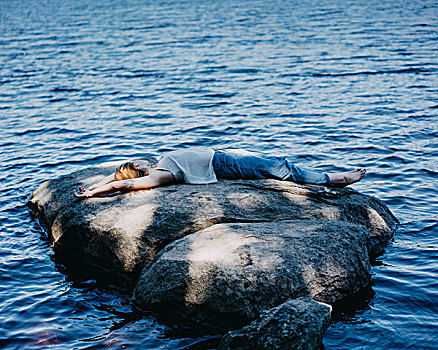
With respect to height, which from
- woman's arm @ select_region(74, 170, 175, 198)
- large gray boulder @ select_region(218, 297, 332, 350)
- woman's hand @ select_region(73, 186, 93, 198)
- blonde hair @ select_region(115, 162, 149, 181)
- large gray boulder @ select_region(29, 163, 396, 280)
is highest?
blonde hair @ select_region(115, 162, 149, 181)

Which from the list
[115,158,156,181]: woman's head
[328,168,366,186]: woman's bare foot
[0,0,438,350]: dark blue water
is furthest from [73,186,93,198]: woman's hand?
[328,168,366,186]: woman's bare foot

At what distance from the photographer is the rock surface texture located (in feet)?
21.6

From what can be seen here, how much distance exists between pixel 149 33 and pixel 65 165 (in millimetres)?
20797

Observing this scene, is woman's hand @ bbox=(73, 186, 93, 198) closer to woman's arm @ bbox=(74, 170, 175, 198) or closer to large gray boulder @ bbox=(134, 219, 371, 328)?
woman's arm @ bbox=(74, 170, 175, 198)

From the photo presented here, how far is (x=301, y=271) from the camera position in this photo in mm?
6766

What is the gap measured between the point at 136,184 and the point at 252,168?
1942 mm

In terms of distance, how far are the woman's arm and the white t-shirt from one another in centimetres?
12

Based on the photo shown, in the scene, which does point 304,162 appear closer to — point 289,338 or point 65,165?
point 65,165

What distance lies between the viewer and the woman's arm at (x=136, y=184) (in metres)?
8.79

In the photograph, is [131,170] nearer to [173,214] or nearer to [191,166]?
[191,166]

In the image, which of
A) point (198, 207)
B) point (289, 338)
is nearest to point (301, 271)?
point (289, 338)

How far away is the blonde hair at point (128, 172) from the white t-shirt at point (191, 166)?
381mm

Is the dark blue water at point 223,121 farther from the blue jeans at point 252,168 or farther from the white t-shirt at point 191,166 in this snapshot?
the white t-shirt at point 191,166

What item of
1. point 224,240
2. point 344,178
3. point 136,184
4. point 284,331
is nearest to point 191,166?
point 136,184
